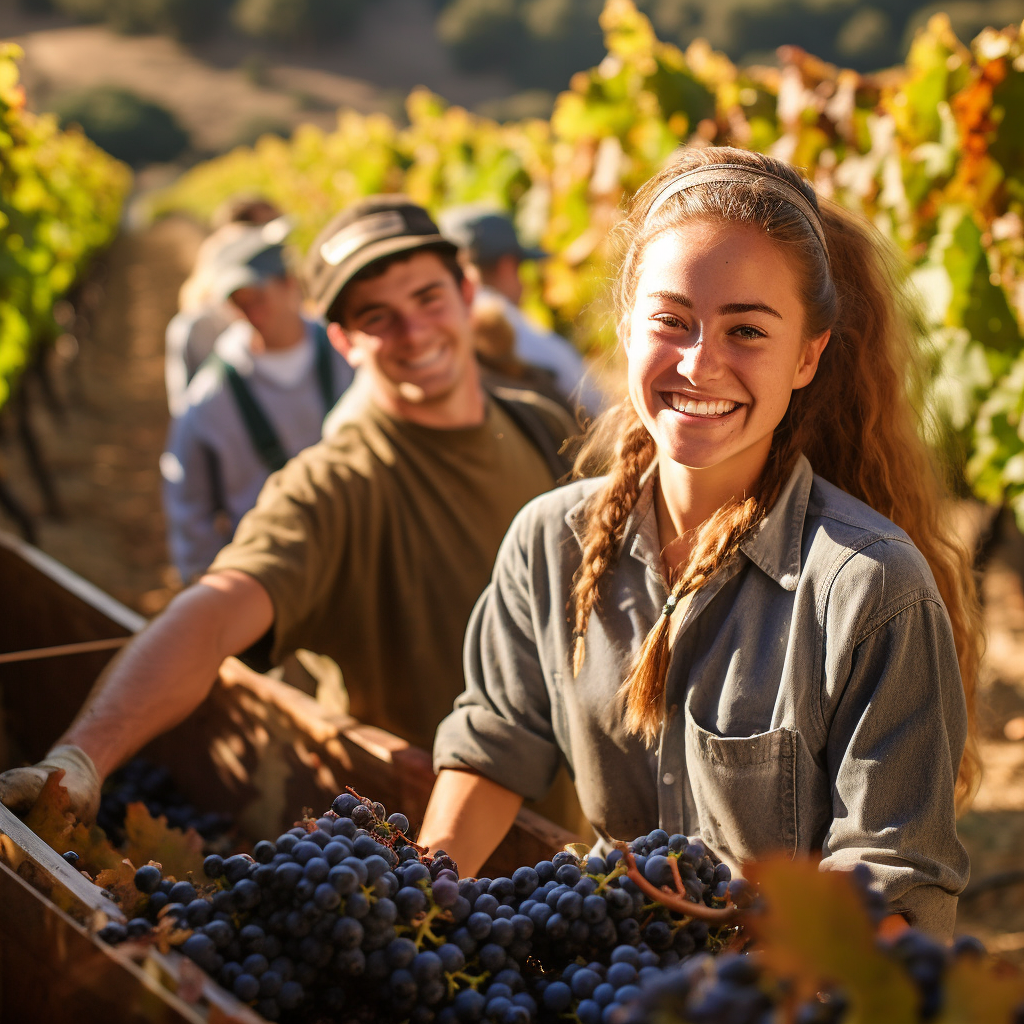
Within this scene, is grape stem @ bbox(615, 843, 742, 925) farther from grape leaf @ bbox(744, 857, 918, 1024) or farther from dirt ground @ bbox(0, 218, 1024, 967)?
dirt ground @ bbox(0, 218, 1024, 967)

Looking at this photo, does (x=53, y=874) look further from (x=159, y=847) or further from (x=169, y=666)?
(x=169, y=666)

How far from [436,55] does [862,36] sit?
46868mm

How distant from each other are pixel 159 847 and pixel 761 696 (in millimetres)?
952

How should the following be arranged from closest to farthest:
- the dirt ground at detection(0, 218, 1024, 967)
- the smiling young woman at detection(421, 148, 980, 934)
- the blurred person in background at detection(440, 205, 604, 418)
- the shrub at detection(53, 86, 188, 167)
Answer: the smiling young woman at detection(421, 148, 980, 934), the dirt ground at detection(0, 218, 1024, 967), the blurred person in background at detection(440, 205, 604, 418), the shrub at detection(53, 86, 188, 167)

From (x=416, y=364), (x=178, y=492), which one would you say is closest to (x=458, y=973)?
(x=416, y=364)

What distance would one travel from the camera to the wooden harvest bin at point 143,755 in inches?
40.1

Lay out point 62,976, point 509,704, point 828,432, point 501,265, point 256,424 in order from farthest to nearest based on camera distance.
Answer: point 501,265
point 256,424
point 509,704
point 828,432
point 62,976

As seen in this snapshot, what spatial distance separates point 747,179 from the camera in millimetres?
1396

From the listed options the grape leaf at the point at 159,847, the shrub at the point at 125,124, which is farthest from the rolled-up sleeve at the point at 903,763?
the shrub at the point at 125,124

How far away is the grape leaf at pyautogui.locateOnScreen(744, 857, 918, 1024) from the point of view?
0.68 meters

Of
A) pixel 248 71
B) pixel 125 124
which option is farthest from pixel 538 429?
pixel 248 71

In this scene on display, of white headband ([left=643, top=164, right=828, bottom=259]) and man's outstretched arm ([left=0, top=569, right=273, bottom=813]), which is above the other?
white headband ([left=643, top=164, right=828, bottom=259])

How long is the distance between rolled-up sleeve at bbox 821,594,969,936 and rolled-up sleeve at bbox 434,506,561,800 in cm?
54

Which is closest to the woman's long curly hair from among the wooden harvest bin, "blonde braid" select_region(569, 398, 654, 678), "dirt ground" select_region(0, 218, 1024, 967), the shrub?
"blonde braid" select_region(569, 398, 654, 678)
